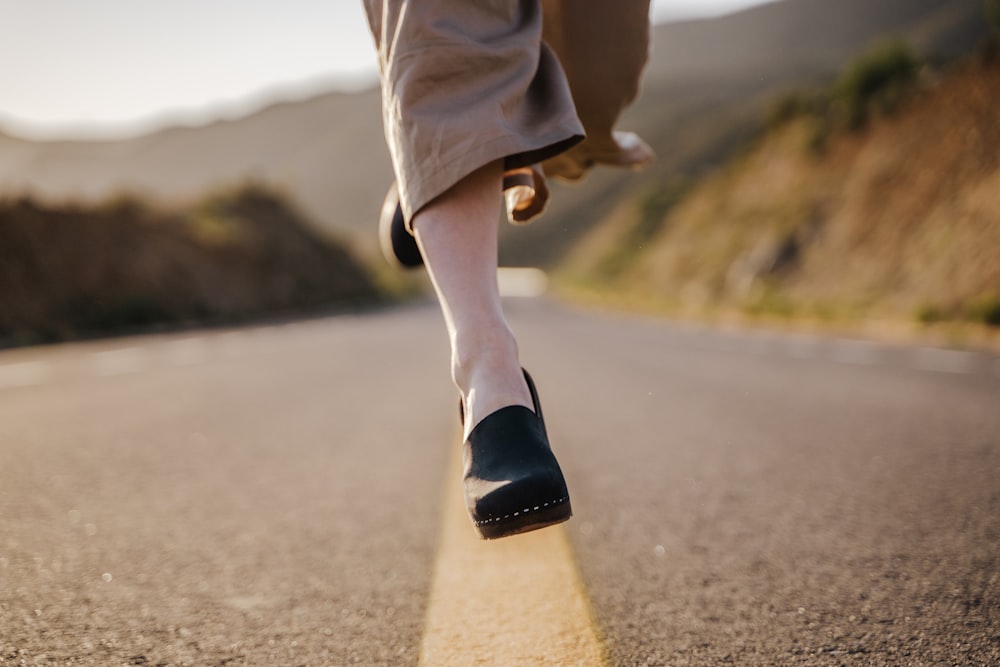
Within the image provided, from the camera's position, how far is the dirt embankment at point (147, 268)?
17969 millimetres

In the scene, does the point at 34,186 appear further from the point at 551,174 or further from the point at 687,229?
the point at 687,229

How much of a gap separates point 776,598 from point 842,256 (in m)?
23.1

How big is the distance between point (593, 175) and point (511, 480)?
93014 mm

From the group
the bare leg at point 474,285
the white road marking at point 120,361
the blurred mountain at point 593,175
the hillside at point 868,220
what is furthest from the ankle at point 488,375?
the blurred mountain at point 593,175

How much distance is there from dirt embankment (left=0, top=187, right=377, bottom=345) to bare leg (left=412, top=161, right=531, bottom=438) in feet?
50.3

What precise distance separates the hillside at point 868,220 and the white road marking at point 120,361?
1117cm

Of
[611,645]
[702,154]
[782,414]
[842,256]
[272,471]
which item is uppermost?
[611,645]

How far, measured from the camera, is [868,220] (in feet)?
74.6

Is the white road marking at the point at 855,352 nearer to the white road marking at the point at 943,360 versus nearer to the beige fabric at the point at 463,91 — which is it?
the white road marking at the point at 943,360

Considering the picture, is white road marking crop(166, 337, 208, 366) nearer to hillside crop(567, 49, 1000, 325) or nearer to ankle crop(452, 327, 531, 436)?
ankle crop(452, 327, 531, 436)

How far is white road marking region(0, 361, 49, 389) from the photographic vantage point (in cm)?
712

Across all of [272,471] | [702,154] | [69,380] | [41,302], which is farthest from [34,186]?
[702,154]

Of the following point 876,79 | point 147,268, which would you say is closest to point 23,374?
point 147,268

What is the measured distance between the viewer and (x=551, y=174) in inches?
83.1
